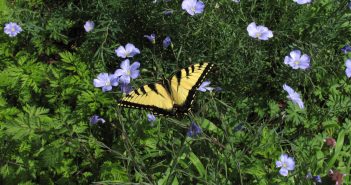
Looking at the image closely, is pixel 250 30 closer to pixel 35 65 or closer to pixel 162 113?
pixel 162 113

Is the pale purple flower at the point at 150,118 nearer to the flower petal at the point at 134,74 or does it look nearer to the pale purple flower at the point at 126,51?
the flower petal at the point at 134,74

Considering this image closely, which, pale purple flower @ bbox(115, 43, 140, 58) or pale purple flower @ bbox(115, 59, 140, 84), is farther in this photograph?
pale purple flower @ bbox(115, 43, 140, 58)

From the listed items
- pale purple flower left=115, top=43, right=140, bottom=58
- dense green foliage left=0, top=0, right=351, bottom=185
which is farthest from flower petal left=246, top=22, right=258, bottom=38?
pale purple flower left=115, top=43, right=140, bottom=58

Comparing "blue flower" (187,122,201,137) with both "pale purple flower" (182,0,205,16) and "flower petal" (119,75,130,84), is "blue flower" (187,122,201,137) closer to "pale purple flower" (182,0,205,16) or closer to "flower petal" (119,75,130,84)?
"flower petal" (119,75,130,84)

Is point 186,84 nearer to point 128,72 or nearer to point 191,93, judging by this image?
point 191,93

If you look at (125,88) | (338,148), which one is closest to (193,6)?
(125,88)
